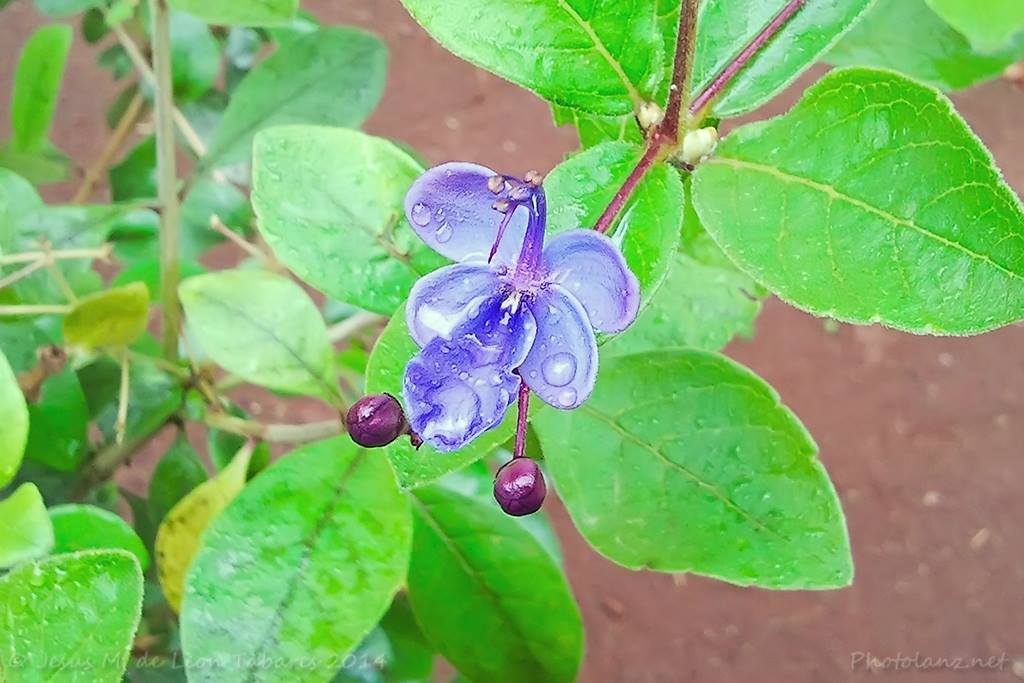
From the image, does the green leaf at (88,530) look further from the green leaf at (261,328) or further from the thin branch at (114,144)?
the thin branch at (114,144)

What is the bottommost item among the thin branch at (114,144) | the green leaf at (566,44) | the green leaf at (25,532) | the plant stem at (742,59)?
the thin branch at (114,144)

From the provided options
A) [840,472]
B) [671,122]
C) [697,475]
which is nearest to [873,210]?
[671,122]

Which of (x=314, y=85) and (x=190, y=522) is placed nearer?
(x=190, y=522)

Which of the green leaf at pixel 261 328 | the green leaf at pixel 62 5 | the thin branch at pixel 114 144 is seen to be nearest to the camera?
the green leaf at pixel 261 328

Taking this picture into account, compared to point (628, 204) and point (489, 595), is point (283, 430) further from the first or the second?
point (628, 204)

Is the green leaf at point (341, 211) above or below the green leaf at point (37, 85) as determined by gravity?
above

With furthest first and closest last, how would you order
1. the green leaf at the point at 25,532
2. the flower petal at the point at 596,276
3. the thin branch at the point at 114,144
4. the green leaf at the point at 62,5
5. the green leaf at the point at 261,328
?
the thin branch at the point at 114,144 < the green leaf at the point at 62,5 < the green leaf at the point at 261,328 < the green leaf at the point at 25,532 < the flower petal at the point at 596,276

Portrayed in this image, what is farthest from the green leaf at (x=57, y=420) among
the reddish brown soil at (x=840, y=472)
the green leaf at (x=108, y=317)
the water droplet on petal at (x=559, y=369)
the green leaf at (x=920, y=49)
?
the reddish brown soil at (x=840, y=472)
